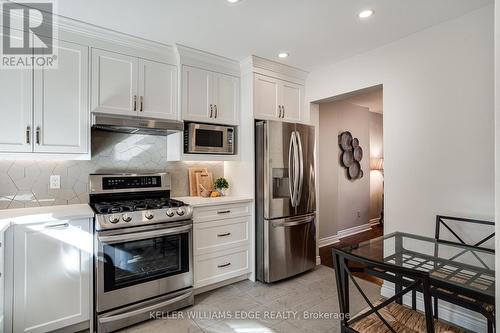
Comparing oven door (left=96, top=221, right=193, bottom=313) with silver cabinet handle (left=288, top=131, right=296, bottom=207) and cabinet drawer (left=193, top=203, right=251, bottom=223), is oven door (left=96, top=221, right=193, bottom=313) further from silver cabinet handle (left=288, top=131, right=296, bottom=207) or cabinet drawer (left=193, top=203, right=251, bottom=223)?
silver cabinet handle (left=288, top=131, right=296, bottom=207)

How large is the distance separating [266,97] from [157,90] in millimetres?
1254

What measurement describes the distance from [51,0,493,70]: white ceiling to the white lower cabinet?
1.70 m

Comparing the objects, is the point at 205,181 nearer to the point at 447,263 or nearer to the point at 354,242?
the point at 447,263

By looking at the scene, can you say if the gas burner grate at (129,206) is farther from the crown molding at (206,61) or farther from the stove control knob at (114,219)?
the crown molding at (206,61)

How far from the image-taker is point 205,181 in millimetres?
3367

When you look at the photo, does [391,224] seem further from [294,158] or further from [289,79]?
[289,79]

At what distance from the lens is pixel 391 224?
272 centimetres

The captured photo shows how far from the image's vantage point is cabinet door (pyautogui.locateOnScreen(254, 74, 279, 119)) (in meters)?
3.21

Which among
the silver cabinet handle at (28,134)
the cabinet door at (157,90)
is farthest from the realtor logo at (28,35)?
the cabinet door at (157,90)

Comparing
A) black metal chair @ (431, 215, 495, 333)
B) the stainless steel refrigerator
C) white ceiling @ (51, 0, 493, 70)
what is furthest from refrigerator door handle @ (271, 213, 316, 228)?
white ceiling @ (51, 0, 493, 70)

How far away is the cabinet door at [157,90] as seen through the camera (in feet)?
8.88

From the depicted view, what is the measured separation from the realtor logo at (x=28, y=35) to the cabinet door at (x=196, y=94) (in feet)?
3.78

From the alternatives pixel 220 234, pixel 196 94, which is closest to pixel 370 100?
pixel 196 94

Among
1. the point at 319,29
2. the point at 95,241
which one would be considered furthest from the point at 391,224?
the point at 95,241
